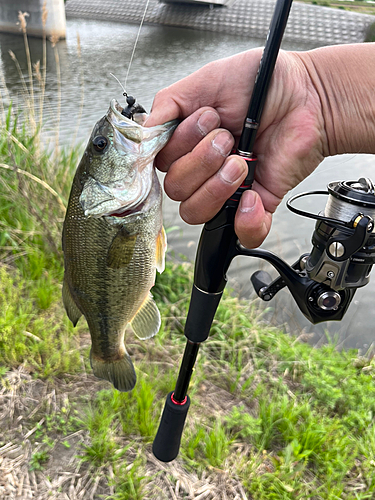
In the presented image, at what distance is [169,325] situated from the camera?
3.42 m

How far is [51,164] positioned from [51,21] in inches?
691

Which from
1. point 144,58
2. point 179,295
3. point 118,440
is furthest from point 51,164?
point 144,58

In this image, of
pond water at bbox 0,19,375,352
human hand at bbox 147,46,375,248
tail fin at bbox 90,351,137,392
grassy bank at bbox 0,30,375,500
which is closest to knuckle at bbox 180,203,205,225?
human hand at bbox 147,46,375,248

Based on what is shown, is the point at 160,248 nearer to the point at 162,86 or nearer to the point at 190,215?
the point at 190,215

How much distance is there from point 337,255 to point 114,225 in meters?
0.84

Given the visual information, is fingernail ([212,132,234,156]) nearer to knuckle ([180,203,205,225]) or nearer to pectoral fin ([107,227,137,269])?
knuckle ([180,203,205,225])

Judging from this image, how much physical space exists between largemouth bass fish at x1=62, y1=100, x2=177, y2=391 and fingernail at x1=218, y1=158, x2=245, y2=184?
251 millimetres

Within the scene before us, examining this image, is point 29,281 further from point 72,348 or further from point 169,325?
point 169,325

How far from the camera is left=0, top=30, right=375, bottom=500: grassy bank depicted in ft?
7.00

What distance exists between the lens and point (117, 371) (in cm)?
173

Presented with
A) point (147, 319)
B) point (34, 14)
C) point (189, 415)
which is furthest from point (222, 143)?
point (34, 14)

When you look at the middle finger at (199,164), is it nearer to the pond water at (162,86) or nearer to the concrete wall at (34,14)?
the pond water at (162,86)

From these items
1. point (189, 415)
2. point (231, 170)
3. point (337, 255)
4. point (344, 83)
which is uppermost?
point (344, 83)

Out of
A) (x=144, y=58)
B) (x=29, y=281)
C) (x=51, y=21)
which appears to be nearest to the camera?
(x=29, y=281)
